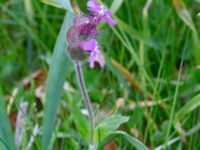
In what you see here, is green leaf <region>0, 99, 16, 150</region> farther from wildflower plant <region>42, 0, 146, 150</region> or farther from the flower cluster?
the flower cluster

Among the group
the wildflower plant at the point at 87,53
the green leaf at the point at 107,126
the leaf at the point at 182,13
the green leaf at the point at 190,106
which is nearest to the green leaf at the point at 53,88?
the wildflower plant at the point at 87,53

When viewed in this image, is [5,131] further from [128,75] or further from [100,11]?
[128,75]

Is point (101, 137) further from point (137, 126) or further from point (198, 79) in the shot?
point (198, 79)

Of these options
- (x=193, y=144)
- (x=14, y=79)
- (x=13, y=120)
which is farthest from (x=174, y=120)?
(x=14, y=79)

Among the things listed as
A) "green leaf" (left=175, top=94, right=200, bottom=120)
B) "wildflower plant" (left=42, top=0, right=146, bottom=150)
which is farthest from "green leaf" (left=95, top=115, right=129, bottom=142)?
"green leaf" (left=175, top=94, right=200, bottom=120)

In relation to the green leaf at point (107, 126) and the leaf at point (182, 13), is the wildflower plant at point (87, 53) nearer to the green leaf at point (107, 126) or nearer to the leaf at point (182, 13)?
the green leaf at point (107, 126)

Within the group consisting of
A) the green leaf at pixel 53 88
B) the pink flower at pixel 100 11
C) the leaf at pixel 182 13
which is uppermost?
the pink flower at pixel 100 11


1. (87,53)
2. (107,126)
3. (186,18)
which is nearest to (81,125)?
(107,126)

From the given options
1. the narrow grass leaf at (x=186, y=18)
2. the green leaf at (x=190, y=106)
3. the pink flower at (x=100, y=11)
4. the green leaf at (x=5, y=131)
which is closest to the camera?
the pink flower at (x=100, y=11)

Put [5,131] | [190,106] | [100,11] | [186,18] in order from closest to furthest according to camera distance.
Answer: [100,11], [5,131], [190,106], [186,18]
